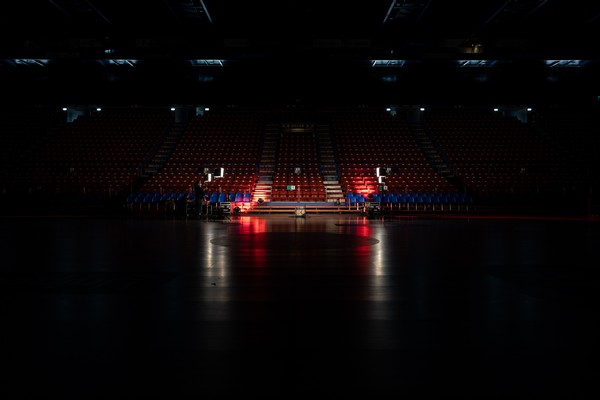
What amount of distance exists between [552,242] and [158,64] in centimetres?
1816

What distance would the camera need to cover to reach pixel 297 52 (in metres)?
17.1

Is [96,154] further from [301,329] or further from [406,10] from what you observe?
[301,329]

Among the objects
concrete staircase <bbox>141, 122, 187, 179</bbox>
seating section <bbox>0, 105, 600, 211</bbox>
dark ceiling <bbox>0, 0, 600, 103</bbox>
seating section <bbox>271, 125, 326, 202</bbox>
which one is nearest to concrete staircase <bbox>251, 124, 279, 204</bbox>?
seating section <bbox>0, 105, 600, 211</bbox>

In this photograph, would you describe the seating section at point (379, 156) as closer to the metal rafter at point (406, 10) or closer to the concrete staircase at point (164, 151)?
the metal rafter at point (406, 10)

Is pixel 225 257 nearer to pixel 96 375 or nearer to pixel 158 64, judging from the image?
pixel 96 375

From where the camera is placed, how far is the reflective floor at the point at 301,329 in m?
1.50

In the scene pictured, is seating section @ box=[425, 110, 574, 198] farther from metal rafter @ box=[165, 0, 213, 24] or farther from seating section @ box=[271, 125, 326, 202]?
metal rafter @ box=[165, 0, 213, 24]

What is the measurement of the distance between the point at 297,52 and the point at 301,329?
16719 mm

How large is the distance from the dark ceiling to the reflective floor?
14.6 meters

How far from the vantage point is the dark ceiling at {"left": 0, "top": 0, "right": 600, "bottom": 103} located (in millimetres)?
16172

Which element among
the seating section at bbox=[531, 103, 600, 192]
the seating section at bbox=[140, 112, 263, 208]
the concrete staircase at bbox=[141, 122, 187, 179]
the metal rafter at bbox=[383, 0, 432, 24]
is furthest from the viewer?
the concrete staircase at bbox=[141, 122, 187, 179]

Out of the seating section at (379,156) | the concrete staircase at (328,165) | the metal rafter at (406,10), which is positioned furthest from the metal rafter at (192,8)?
the seating section at (379,156)

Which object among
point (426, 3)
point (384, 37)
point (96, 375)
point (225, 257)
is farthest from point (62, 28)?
point (96, 375)

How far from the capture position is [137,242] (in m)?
6.26
